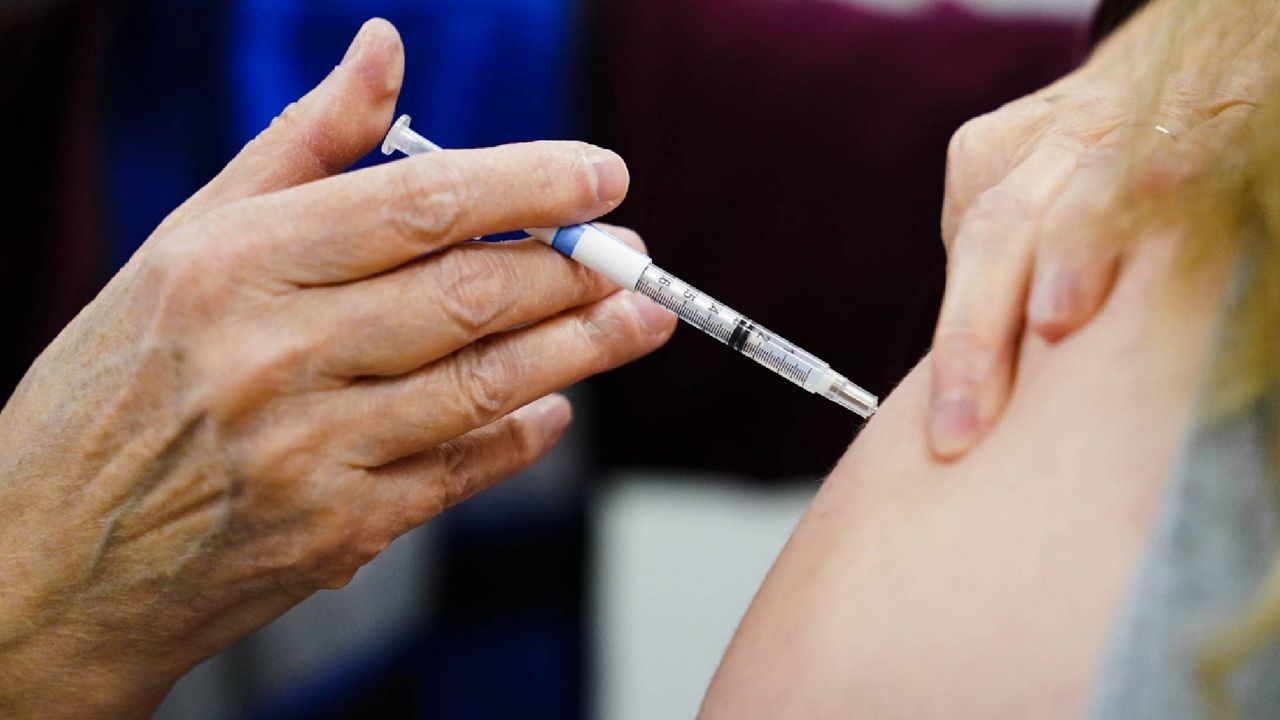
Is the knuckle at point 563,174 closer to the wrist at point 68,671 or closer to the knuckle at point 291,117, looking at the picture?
the knuckle at point 291,117

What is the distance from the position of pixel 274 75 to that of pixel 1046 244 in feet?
4.50

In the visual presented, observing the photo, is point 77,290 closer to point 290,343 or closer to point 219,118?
point 219,118

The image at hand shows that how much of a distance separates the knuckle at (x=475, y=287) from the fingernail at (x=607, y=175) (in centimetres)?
9

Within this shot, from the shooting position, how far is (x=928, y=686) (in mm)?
548

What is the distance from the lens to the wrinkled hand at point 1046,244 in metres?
0.59

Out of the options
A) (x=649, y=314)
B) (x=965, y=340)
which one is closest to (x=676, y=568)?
(x=649, y=314)

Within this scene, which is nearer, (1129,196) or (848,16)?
(1129,196)

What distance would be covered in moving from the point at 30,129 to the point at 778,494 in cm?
134

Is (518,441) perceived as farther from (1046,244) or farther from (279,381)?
Answer: (1046,244)

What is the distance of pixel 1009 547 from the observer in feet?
1.81

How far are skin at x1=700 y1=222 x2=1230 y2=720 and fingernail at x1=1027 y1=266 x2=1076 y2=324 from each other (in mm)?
17

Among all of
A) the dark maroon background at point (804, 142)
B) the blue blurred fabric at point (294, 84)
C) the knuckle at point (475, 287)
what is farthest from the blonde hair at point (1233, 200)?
the blue blurred fabric at point (294, 84)

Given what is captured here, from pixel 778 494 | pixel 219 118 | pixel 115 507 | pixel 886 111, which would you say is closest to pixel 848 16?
pixel 886 111

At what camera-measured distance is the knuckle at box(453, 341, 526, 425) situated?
2.63 ft
